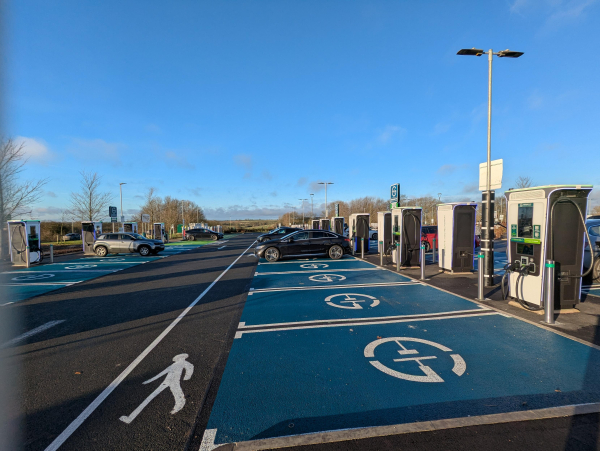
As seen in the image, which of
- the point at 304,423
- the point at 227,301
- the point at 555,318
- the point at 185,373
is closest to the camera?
the point at 304,423

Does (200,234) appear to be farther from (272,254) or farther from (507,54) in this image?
(507,54)

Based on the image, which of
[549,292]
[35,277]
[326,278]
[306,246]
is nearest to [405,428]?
[549,292]

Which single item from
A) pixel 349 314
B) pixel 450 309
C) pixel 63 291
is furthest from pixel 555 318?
pixel 63 291

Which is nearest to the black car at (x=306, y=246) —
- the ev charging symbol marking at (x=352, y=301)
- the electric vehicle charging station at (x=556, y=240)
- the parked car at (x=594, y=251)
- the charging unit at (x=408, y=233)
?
the charging unit at (x=408, y=233)

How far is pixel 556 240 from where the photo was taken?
6.30 meters

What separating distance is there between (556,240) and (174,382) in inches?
289

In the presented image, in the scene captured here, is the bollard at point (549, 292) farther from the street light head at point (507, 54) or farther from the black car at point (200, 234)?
the black car at point (200, 234)

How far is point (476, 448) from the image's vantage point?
2.68 metres

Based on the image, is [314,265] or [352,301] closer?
[352,301]

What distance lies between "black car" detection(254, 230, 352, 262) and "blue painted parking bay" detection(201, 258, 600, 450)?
8733 mm

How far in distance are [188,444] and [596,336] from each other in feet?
20.5

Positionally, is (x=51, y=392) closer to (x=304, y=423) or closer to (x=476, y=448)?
(x=304, y=423)

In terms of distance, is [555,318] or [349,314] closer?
[555,318]

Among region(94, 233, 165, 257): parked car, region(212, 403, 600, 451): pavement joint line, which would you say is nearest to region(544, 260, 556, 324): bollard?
Result: region(212, 403, 600, 451): pavement joint line
